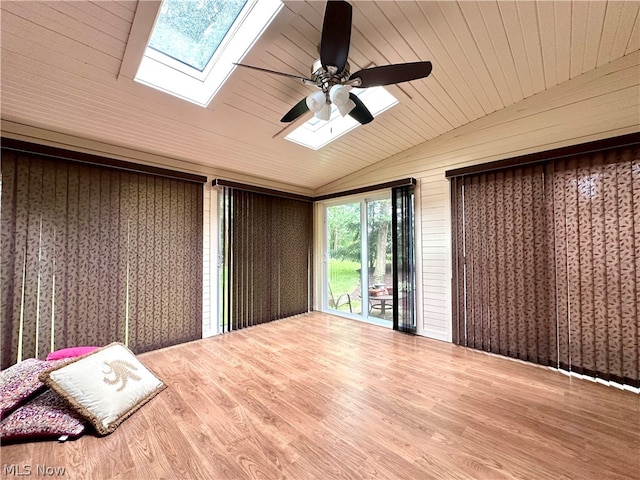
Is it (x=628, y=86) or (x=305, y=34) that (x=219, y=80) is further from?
(x=628, y=86)

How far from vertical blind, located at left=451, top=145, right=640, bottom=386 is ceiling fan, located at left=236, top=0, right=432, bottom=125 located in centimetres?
207

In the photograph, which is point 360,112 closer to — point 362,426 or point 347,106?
point 347,106

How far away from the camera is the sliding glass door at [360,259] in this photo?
4.23 m

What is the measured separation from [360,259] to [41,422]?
395 cm

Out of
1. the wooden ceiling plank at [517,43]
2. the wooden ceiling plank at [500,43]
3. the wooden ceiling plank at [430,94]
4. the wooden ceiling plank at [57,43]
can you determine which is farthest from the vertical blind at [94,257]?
the wooden ceiling plank at [517,43]

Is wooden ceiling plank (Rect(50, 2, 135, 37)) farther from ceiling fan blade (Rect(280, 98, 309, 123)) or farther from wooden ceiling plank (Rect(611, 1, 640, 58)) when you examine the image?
wooden ceiling plank (Rect(611, 1, 640, 58))

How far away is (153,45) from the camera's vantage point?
6.81 ft

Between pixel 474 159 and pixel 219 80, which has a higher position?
pixel 219 80

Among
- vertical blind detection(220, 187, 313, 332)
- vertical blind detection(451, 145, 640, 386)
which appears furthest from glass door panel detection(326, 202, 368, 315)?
vertical blind detection(451, 145, 640, 386)

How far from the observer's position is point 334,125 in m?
3.37

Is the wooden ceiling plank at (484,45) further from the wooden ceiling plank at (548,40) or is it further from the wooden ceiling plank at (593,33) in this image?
the wooden ceiling plank at (593,33)

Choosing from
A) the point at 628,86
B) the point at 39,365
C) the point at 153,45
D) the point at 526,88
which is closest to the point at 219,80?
the point at 153,45

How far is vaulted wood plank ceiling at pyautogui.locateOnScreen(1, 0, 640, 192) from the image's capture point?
1.70 metres

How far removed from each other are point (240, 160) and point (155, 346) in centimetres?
268
